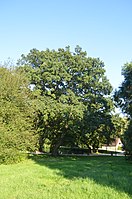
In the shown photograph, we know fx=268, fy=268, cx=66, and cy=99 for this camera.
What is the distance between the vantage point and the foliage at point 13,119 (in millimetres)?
20875

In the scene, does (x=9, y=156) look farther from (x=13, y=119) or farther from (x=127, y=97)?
(x=127, y=97)

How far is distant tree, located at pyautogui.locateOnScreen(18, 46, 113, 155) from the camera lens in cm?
3086

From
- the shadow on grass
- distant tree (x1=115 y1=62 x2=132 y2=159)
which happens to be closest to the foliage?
the shadow on grass

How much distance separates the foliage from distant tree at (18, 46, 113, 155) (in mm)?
6164

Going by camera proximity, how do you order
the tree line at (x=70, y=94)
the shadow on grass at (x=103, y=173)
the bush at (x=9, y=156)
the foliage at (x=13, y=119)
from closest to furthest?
the shadow on grass at (x=103, y=173), the bush at (x=9, y=156), the foliage at (x=13, y=119), the tree line at (x=70, y=94)

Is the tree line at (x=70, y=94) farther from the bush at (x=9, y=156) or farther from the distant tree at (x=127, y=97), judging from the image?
the bush at (x=9, y=156)

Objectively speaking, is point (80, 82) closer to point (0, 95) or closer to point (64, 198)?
point (0, 95)

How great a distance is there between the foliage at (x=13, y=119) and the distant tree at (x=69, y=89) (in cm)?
616

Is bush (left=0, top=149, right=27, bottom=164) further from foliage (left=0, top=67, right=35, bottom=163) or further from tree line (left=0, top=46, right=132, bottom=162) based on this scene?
tree line (left=0, top=46, right=132, bottom=162)


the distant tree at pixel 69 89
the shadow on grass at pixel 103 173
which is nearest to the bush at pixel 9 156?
the shadow on grass at pixel 103 173

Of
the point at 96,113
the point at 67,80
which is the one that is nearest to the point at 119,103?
the point at 96,113

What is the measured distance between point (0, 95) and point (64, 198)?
14.9m

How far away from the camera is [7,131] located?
21.3 meters

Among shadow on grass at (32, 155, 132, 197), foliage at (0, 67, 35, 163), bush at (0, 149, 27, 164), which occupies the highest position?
foliage at (0, 67, 35, 163)
